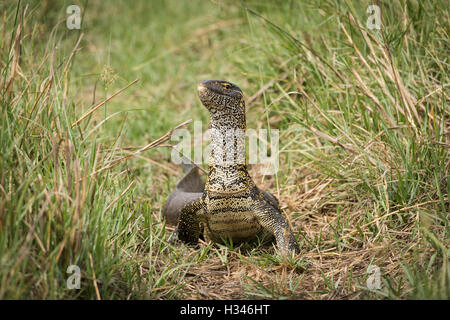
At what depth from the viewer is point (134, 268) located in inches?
123

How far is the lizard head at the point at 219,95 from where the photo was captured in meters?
3.54

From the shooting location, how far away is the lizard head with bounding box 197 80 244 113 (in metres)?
3.54

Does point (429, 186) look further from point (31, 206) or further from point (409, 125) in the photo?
point (31, 206)

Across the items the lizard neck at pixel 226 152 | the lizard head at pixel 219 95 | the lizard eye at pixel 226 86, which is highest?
the lizard eye at pixel 226 86

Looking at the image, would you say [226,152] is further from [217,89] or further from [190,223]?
[190,223]

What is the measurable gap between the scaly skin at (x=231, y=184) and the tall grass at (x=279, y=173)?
231mm

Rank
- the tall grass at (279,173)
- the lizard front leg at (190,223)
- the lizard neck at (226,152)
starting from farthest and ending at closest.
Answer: the lizard front leg at (190,223), the lizard neck at (226,152), the tall grass at (279,173)

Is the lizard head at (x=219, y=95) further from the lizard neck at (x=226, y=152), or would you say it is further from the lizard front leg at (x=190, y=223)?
the lizard front leg at (x=190, y=223)

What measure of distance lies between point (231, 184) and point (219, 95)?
678 mm

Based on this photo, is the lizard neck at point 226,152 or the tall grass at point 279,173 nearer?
the tall grass at point 279,173

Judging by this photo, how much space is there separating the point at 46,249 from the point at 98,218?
1.28 feet

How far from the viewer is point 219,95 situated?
3.57 metres

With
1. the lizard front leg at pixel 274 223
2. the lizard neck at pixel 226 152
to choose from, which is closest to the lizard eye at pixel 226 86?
the lizard neck at pixel 226 152

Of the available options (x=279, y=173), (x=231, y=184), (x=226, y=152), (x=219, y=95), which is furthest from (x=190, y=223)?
(x=279, y=173)
